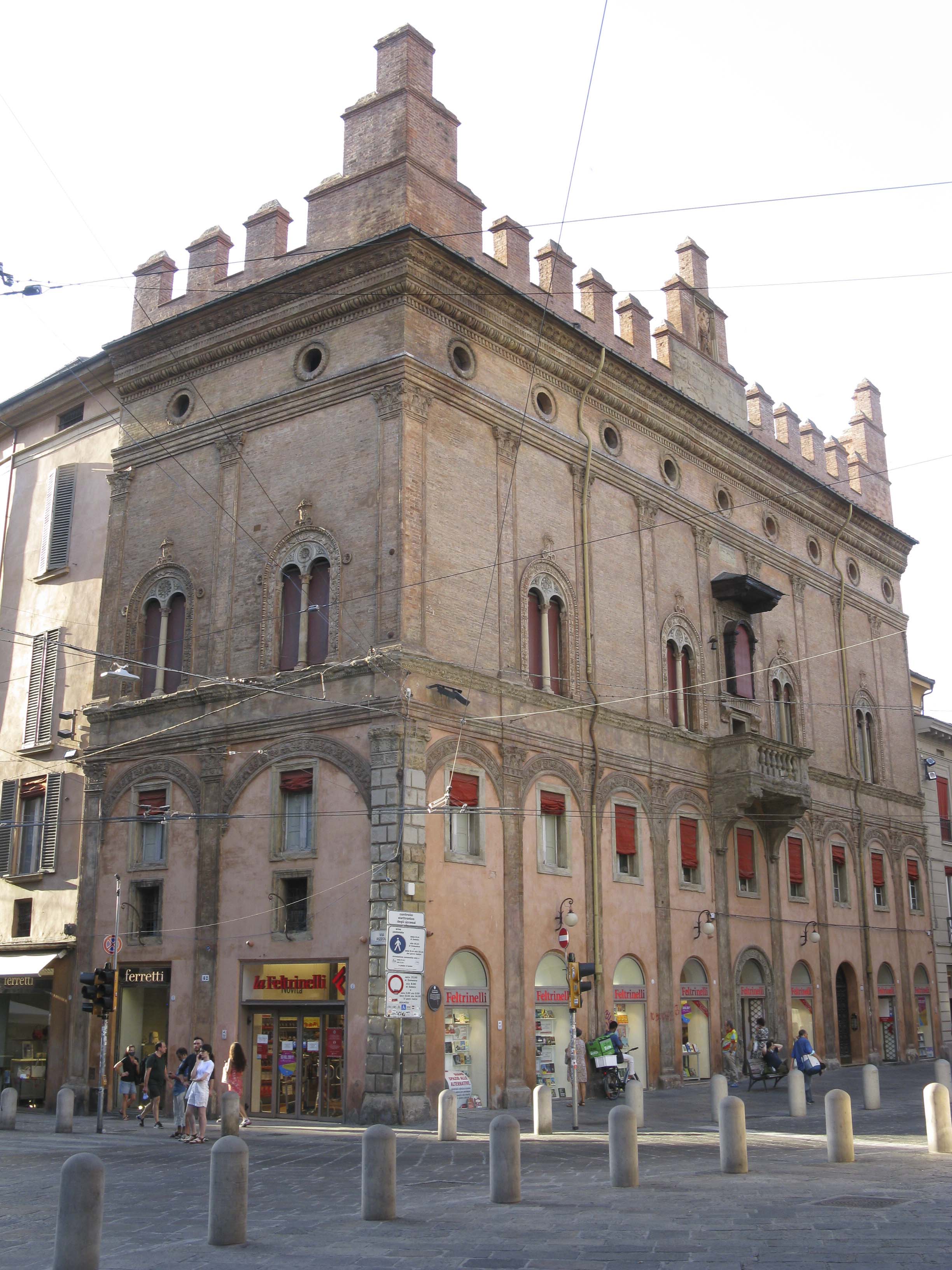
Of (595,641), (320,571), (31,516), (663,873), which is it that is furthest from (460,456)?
(31,516)

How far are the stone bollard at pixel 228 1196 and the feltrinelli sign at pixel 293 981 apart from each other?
1240cm

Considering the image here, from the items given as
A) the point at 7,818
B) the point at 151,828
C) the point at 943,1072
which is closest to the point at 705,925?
the point at 943,1072

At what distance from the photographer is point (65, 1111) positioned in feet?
74.7

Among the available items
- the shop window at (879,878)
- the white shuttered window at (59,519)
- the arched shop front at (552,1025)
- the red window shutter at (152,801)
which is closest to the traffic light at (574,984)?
the arched shop front at (552,1025)

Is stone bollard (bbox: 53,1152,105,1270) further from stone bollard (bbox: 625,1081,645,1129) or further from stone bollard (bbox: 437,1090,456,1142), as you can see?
stone bollard (bbox: 625,1081,645,1129)

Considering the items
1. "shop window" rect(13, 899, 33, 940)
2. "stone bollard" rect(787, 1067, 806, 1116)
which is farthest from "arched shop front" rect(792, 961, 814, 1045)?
"shop window" rect(13, 899, 33, 940)

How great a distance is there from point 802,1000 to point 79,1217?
28441mm

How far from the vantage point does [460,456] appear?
→ 2677cm

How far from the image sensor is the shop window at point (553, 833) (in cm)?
2695

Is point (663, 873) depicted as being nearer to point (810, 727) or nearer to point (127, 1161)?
point (810, 727)

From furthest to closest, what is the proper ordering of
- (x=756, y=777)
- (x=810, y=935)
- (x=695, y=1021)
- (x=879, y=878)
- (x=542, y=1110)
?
(x=879, y=878)
(x=810, y=935)
(x=756, y=777)
(x=695, y=1021)
(x=542, y=1110)

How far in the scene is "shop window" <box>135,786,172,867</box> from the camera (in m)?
27.2

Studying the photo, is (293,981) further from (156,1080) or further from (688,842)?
(688,842)

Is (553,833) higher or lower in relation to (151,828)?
lower
